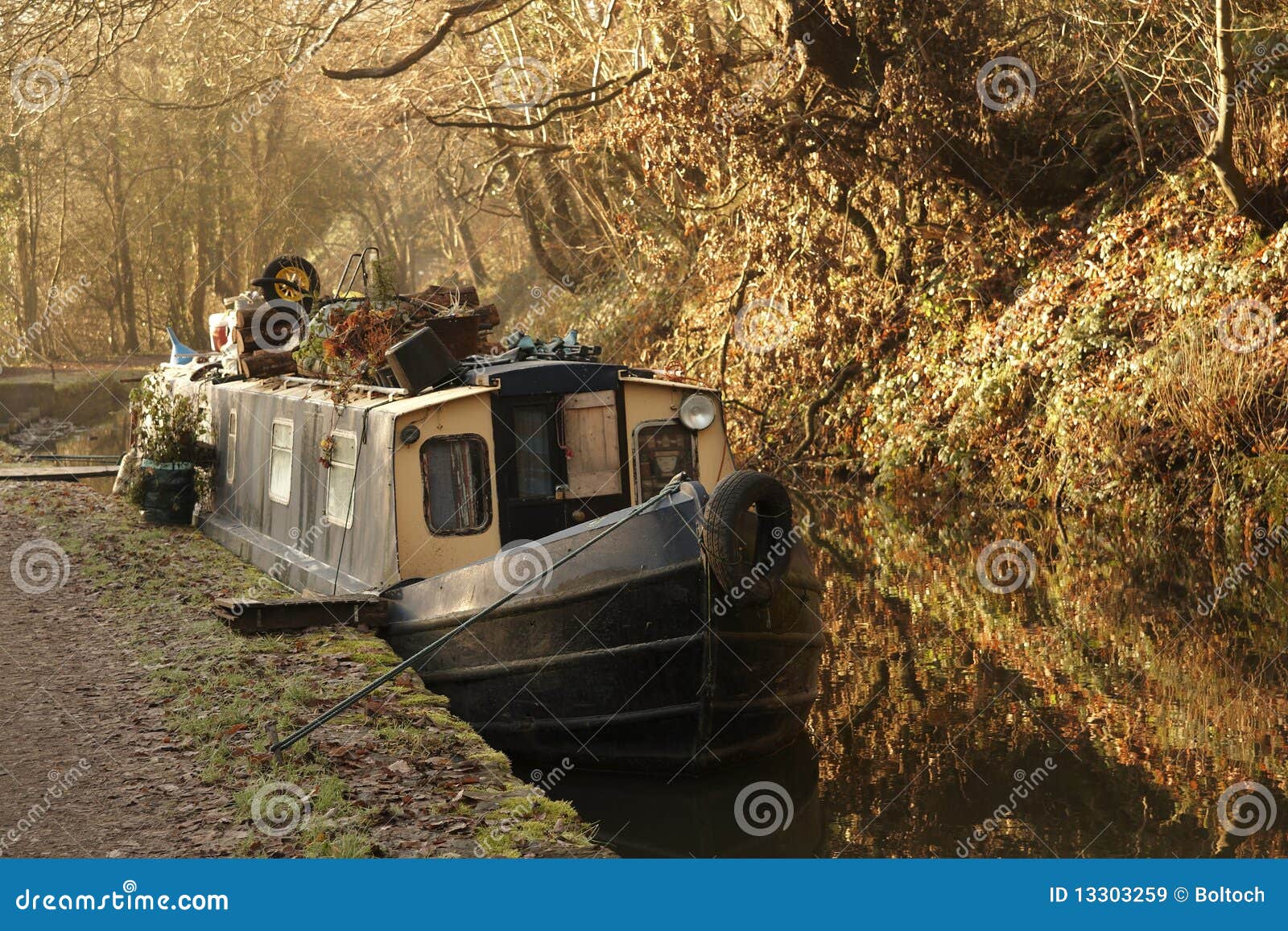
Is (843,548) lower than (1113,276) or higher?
lower

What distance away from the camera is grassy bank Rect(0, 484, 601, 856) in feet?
18.4

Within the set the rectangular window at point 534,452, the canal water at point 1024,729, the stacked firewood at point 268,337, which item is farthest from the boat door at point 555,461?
the stacked firewood at point 268,337

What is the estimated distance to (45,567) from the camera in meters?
11.8

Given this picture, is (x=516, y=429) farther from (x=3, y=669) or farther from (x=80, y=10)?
(x=80, y=10)

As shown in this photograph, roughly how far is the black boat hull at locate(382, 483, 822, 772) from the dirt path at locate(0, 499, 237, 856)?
1962 mm

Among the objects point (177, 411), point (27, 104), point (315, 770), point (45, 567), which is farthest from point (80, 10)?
point (315, 770)

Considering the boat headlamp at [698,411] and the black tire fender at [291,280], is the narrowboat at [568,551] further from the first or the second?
the black tire fender at [291,280]

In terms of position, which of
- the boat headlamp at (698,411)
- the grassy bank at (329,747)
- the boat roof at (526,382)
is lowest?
the grassy bank at (329,747)

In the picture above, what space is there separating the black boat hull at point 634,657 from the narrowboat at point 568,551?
1cm

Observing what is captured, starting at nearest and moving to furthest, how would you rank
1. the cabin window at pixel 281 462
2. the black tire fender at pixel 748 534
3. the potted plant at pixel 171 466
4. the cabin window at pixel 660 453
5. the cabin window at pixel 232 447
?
1. the black tire fender at pixel 748 534
2. the cabin window at pixel 660 453
3. the cabin window at pixel 281 462
4. the cabin window at pixel 232 447
5. the potted plant at pixel 171 466

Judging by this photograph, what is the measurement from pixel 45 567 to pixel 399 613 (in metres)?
4.41

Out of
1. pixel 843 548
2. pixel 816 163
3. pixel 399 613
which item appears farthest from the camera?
pixel 816 163

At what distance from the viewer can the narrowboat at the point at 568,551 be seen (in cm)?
775

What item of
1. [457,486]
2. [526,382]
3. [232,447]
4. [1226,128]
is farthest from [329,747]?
[1226,128]
